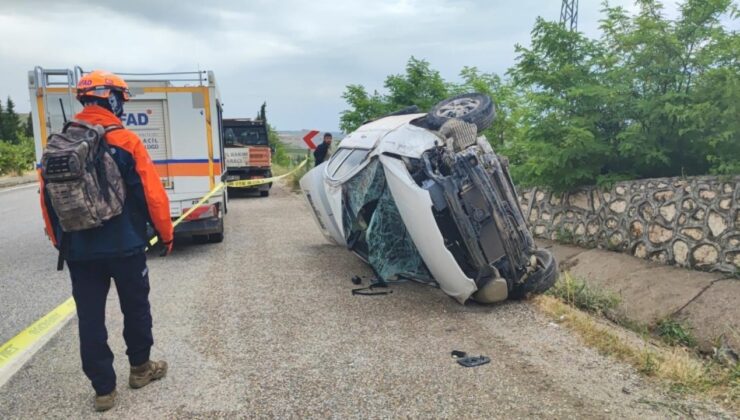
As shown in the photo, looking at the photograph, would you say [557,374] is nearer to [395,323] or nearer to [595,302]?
[395,323]

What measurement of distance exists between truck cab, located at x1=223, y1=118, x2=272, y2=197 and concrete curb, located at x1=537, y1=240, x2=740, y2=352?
1264 centimetres

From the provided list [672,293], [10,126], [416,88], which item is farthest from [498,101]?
[10,126]

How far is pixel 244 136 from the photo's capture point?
1945 centimetres

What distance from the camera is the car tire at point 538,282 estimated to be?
561cm

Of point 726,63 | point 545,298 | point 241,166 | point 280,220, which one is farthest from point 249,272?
point 241,166

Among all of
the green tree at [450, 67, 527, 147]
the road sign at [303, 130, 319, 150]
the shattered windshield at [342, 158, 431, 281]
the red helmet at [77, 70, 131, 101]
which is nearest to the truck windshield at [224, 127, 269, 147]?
the road sign at [303, 130, 319, 150]

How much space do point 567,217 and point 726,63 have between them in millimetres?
3455

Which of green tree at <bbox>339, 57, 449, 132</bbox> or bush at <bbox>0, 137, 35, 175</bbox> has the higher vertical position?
green tree at <bbox>339, 57, 449, 132</bbox>

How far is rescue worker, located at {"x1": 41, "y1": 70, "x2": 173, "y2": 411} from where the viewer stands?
137 inches

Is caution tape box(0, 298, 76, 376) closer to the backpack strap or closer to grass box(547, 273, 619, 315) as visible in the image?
the backpack strap

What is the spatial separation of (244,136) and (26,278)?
12.6m

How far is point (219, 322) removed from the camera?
5324 millimetres

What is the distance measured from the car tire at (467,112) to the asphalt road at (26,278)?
457 centimetres

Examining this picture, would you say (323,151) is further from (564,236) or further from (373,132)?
(373,132)
